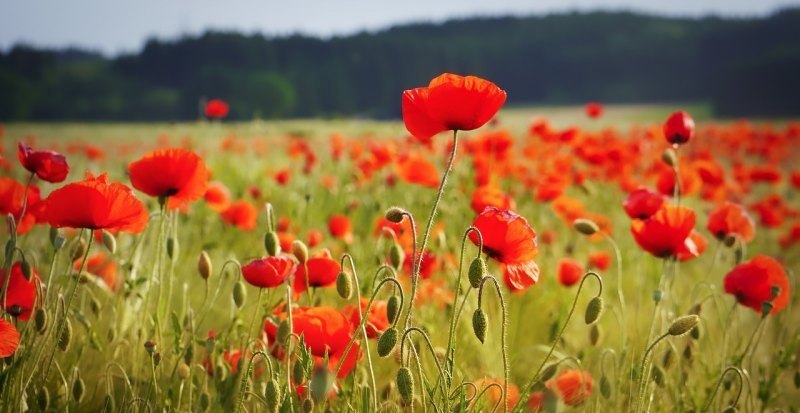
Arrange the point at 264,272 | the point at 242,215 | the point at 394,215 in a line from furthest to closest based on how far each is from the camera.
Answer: the point at 242,215 < the point at 264,272 < the point at 394,215

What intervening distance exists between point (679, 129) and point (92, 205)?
162 centimetres

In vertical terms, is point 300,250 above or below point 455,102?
below

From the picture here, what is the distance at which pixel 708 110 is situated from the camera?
139 ft

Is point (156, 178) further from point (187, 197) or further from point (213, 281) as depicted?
point (213, 281)

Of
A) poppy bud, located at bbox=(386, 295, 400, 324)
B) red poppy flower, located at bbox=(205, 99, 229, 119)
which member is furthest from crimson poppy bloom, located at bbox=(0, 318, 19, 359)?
red poppy flower, located at bbox=(205, 99, 229, 119)

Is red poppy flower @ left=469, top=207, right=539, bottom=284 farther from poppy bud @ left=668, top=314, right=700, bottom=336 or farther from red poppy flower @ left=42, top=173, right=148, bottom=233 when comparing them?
red poppy flower @ left=42, top=173, right=148, bottom=233

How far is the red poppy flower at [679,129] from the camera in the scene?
200 centimetres

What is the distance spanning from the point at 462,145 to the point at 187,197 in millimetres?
2836

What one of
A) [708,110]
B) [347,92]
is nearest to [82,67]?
[347,92]

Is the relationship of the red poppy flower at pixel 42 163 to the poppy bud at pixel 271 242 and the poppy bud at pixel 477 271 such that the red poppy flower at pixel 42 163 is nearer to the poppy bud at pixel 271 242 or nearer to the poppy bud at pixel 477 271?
the poppy bud at pixel 271 242

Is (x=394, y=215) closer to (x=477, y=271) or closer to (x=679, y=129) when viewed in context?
(x=477, y=271)

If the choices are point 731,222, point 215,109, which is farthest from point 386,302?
point 215,109

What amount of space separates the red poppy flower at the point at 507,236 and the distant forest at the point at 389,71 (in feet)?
138

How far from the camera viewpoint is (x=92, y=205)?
1.27 meters
